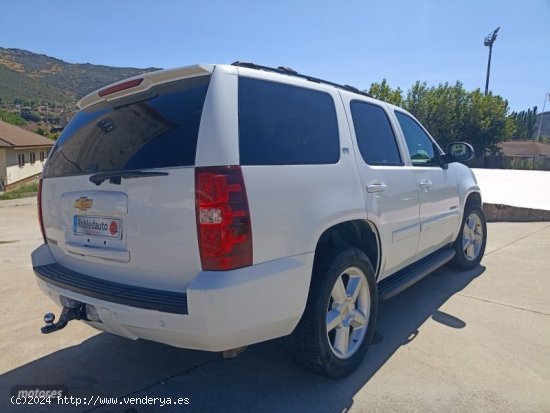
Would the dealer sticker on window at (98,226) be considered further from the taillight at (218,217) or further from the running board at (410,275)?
the running board at (410,275)

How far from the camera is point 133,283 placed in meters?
2.32

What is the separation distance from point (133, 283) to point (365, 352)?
1.71 metres

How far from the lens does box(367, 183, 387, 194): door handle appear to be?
9.71 feet

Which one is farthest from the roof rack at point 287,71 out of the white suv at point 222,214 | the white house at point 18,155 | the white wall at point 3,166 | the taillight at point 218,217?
the white wall at point 3,166

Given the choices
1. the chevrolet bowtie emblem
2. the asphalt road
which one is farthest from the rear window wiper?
the asphalt road

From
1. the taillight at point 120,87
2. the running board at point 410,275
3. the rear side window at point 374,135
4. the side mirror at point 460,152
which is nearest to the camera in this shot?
the taillight at point 120,87

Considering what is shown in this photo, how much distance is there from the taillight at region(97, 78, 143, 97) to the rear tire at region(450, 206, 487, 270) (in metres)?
4.09

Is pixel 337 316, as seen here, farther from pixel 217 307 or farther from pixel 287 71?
pixel 287 71

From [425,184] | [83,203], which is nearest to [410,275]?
[425,184]

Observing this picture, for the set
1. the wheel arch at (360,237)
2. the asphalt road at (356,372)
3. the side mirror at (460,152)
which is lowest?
the asphalt road at (356,372)

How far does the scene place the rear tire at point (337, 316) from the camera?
8.14 feet

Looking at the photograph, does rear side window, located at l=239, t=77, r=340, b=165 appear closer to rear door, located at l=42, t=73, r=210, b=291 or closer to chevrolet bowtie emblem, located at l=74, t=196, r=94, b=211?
rear door, located at l=42, t=73, r=210, b=291

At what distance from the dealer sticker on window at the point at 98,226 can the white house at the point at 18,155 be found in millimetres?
30048

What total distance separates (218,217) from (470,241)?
14.5ft
